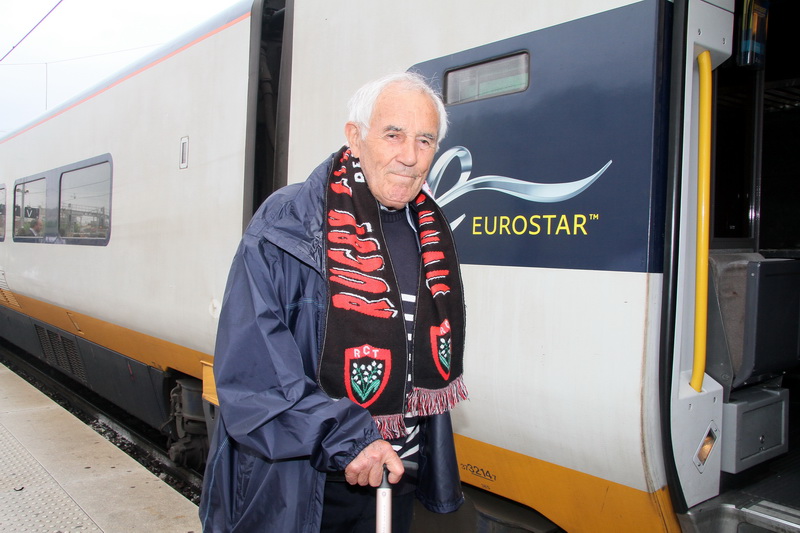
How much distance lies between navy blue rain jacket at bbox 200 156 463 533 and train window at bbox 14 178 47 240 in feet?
19.3

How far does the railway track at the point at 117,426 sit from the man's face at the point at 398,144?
3169mm

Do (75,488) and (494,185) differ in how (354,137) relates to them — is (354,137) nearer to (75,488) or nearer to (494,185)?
(494,185)

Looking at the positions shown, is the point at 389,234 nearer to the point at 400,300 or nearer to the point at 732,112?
the point at 400,300

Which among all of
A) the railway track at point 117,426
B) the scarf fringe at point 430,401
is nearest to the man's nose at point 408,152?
the scarf fringe at point 430,401

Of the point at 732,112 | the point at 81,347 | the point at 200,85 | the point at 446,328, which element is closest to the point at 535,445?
the point at 446,328

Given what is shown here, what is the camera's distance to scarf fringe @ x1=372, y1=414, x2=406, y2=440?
1.53 metres

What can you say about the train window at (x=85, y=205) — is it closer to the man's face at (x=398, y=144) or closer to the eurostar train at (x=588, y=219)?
the eurostar train at (x=588, y=219)

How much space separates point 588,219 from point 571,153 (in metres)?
0.21

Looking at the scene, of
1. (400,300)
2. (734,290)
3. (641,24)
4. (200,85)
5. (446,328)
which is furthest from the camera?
(200,85)

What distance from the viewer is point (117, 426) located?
5.68 metres

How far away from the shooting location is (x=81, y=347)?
559 cm

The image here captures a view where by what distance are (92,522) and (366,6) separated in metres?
2.53

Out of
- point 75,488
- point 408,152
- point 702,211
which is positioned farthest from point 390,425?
point 75,488

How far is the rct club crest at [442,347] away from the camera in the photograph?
1.62m
